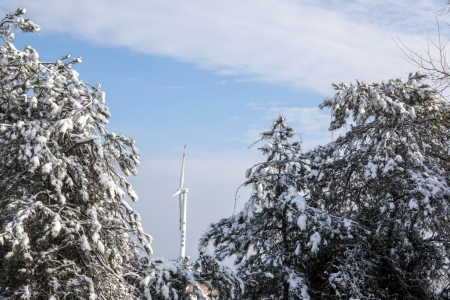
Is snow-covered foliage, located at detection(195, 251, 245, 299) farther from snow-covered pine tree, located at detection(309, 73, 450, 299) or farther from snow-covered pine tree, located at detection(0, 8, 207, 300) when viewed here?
snow-covered pine tree, located at detection(309, 73, 450, 299)

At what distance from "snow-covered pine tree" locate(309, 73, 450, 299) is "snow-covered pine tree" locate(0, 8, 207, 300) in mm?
3160

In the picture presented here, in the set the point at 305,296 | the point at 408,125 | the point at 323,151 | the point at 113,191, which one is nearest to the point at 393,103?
the point at 408,125

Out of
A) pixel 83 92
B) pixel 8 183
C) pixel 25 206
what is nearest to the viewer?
pixel 25 206

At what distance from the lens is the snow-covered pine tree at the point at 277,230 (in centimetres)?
817

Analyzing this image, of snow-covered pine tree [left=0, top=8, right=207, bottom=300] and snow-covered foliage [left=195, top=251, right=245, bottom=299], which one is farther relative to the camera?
snow-covered foliage [left=195, top=251, right=245, bottom=299]

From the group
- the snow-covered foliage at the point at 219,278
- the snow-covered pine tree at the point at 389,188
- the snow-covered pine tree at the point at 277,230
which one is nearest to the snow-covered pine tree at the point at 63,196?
the snow-covered foliage at the point at 219,278

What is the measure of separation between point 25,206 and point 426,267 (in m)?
6.88

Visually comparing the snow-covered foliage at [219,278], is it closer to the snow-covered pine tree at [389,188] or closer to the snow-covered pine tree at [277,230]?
the snow-covered pine tree at [277,230]

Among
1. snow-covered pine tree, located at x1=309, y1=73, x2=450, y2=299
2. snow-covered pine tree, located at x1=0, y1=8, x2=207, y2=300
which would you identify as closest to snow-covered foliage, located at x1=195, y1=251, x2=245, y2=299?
snow-covered pine tree, located at x1=0, y1=8, x2=207, y2=300

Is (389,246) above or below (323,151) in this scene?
below

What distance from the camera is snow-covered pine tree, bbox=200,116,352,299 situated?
8.17m

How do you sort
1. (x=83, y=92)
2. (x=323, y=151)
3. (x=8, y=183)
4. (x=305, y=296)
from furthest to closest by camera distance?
1. (x=323, y=151)
2. (x=305, y=296)
3. (x=83, y=92)
4. (x=8, y=183)

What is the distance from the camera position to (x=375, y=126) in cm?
964

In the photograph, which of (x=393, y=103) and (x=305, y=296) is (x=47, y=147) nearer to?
(x=305, y=296)
